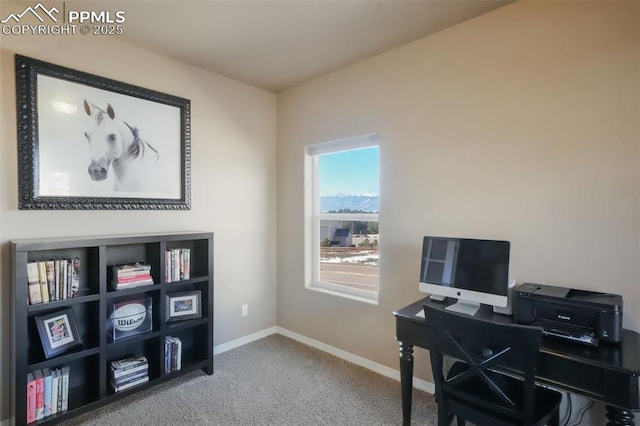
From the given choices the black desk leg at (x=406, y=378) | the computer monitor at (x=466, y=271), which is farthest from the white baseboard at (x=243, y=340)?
the computer monitor at (x=466, y=271)

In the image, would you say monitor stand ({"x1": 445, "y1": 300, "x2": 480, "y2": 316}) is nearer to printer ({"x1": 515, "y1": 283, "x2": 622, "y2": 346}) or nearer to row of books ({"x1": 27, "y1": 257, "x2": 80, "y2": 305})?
printer ({"x1": 515, "y1": 283, "x2": 622, "y2": 346})

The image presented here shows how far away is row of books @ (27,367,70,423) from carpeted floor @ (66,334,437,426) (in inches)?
6.3

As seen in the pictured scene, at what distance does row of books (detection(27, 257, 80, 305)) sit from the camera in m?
1.90

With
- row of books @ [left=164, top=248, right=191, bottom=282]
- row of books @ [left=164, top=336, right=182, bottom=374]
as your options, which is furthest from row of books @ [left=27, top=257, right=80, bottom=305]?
row of books @ [left=164, top=336, right=182, bottom=374]

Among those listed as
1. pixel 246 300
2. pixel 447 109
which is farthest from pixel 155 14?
pixel 246 300

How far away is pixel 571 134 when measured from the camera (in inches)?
72.3

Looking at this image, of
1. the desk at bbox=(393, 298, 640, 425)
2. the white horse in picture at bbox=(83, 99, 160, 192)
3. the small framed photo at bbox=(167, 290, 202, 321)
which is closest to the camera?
the desk at bbox=(393, 298, 640, 425)

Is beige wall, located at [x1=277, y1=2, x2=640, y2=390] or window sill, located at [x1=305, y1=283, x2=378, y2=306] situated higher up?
beige wall, located at [x1=277, y1=2, x2=640, y2=390]

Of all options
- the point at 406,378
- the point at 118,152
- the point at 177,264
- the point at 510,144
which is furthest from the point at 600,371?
the point at 118,152

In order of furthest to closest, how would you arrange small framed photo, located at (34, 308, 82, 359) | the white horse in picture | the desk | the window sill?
the window sill
the white horse in picture
small framed photo, located at (34, 308, 82, 359)
the desk

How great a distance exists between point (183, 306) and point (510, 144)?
2.64 metres

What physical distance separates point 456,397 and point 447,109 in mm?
1810

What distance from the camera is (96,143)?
2334 mm

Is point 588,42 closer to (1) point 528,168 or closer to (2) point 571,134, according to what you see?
(2) point 571,134
